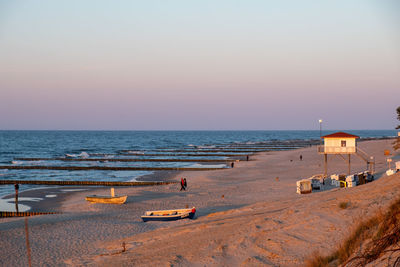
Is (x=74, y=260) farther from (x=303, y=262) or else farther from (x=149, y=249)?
(x=303, y=262)

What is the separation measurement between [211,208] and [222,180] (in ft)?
54.9

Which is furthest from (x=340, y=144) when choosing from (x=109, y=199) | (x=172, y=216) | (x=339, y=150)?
(x=109, y=199)

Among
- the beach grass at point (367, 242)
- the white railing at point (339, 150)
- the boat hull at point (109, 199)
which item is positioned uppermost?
the white railing at point (339, 150)

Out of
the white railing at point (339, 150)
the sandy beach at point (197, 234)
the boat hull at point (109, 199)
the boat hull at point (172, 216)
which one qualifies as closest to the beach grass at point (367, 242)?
the sandy beach at point (197, 234)

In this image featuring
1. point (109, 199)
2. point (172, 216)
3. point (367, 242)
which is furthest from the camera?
point (109, 199)

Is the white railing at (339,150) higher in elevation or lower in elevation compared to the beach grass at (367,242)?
higher

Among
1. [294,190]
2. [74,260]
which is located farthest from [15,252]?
[294,190]

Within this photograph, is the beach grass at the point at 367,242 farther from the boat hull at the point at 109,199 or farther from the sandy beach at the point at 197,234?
the boat hull at the point at 109,199

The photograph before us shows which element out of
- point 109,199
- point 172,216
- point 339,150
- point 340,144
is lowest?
point 109,199

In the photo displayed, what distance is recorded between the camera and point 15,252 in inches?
697

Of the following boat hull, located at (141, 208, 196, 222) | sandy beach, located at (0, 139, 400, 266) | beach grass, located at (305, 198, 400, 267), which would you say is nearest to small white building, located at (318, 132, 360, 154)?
sandy beach, located at (0, 139, 400, 266)

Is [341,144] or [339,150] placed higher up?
[341,144]

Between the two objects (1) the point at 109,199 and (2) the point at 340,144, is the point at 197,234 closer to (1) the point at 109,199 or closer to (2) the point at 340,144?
(1) the point at 109,199

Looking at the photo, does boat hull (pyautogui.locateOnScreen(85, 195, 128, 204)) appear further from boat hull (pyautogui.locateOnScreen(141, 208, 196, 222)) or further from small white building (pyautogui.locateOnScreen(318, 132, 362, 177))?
small white building (pyautogui.locateOnScreen(318, 132, 362, 177))
